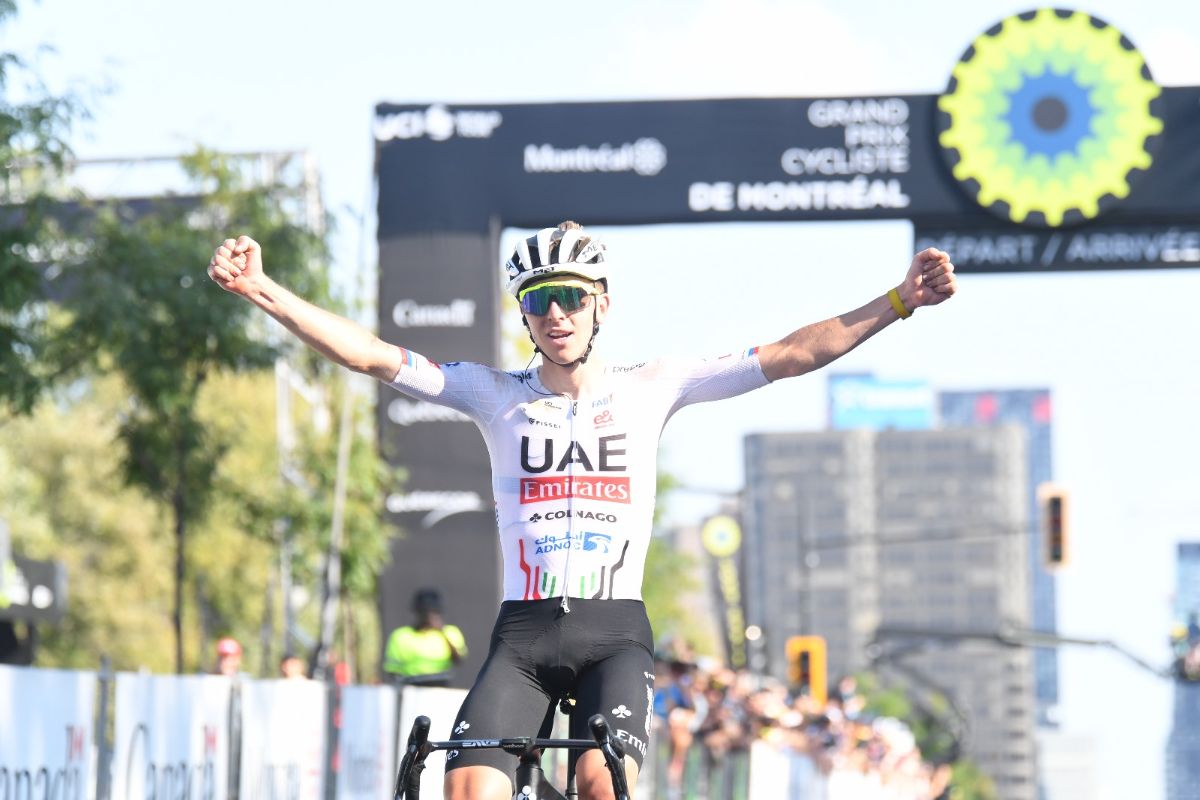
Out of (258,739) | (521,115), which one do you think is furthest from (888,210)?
(258,739)

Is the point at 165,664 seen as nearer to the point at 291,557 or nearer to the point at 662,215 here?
the point at 291,557

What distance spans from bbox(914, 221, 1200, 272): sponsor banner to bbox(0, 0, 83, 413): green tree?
7.19 metres

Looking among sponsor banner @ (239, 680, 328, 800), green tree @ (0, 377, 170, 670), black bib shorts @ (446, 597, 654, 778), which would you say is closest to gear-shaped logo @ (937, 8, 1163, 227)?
sponsor banner @ (239, 680, 328, 800)

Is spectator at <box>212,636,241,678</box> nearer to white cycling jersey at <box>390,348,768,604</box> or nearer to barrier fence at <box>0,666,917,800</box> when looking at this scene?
barrier fence at <box>0,666,917,800</box>

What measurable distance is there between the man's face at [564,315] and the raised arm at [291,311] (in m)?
0.46

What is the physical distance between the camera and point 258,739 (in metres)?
11.9

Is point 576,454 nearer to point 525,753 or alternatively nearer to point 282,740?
point 525,753

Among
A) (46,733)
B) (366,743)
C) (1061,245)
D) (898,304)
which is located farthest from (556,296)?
(1061,245)

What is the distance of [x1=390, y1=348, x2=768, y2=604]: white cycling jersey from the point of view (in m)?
6.66

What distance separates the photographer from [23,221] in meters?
16.9

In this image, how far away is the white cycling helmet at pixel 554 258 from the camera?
21.7 ft

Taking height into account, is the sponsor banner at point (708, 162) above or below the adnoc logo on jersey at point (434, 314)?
above

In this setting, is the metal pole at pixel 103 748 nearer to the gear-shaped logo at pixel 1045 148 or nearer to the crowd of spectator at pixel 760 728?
the crowd of spectator at pixel 760 728

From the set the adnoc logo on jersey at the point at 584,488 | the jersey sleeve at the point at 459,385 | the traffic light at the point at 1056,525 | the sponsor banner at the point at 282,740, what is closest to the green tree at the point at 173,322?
the sponsor banner at the point at 282,740
